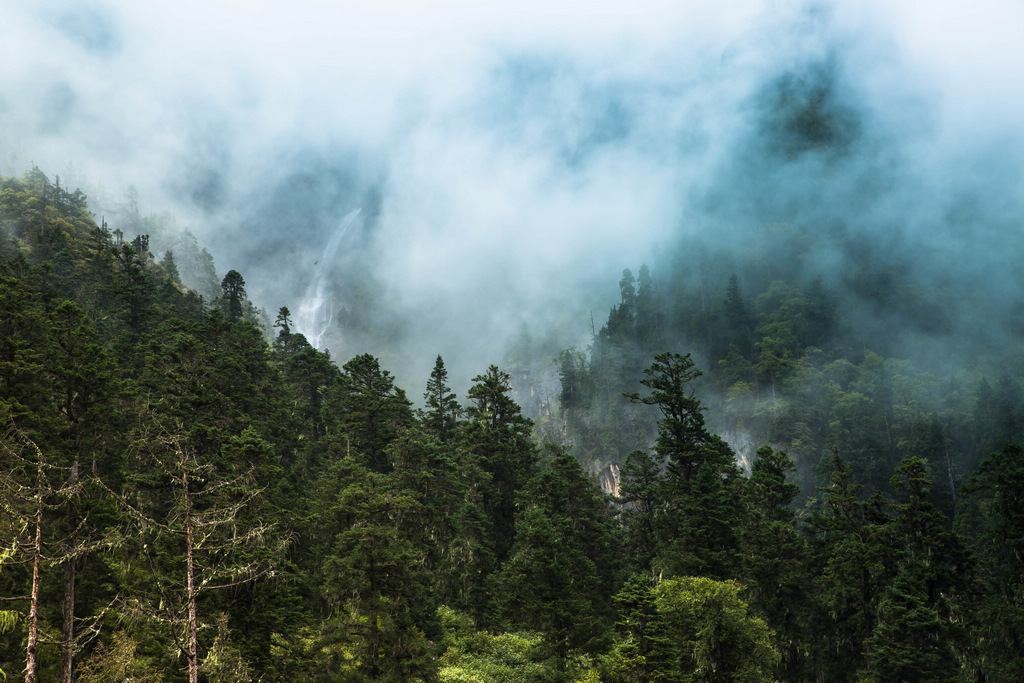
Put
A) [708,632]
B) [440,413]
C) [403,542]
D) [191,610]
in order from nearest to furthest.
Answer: [191,610] → [708,632] → [403,542] → [440,413]

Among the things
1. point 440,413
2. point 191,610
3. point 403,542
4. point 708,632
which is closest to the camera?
point 191,610

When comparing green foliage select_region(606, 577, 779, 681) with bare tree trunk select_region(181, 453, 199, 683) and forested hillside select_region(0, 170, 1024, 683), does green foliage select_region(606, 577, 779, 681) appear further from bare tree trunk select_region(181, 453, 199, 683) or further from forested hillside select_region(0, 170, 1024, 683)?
bare tree trunk select_region(181, 453, 199, 683)

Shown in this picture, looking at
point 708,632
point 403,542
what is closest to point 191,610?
point 403,542

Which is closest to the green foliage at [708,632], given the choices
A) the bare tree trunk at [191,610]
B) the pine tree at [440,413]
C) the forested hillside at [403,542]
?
the forested hillside at [403,542]

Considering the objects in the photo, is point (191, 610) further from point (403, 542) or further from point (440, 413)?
point (440, 413)

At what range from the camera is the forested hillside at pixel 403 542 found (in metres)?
22.9

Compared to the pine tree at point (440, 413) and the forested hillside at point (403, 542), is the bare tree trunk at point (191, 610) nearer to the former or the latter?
the forested hillside at point (403, 542)

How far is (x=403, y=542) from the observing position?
30.5 meters

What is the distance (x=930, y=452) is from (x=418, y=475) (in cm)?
7820

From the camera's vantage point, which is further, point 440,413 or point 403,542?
point 440,413

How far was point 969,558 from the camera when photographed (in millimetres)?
35375

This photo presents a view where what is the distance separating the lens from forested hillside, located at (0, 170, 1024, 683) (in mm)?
22938

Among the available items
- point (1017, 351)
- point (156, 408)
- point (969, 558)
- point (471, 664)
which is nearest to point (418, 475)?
point (471, 664)

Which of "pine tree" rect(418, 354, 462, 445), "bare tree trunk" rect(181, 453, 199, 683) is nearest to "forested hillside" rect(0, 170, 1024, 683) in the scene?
"bare tree trunk" rect(181, 453, 199, 683)
